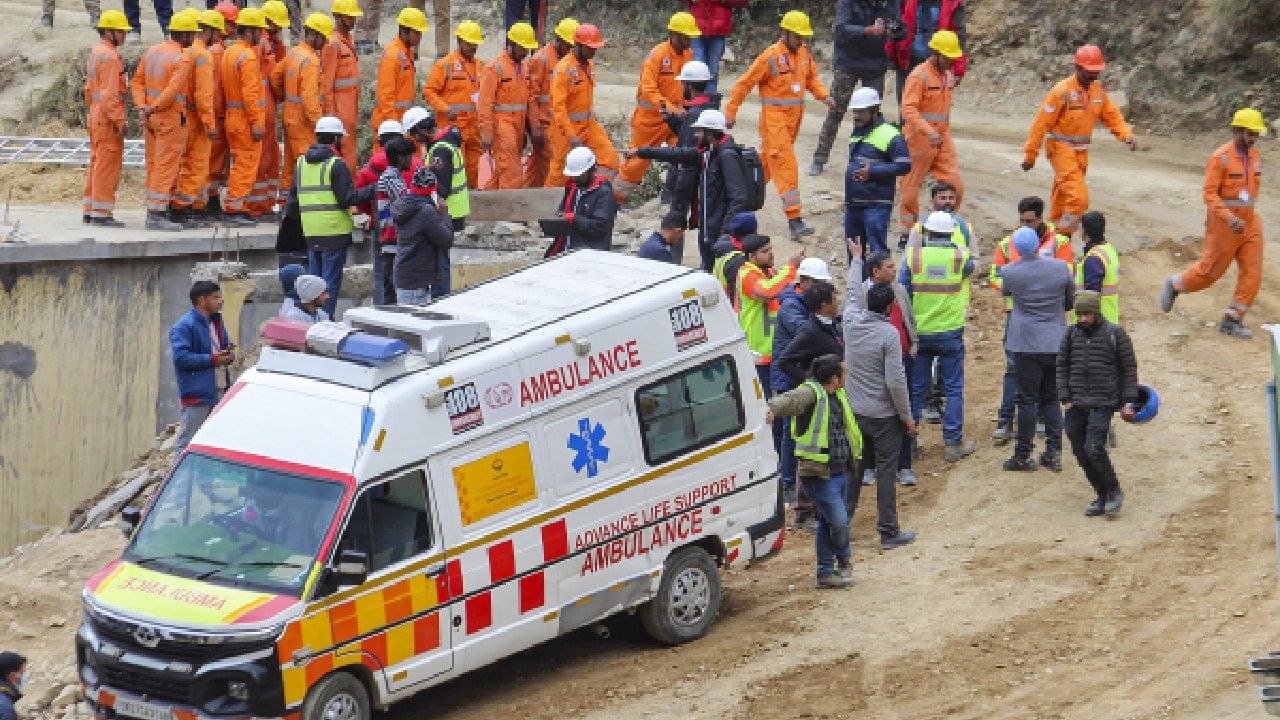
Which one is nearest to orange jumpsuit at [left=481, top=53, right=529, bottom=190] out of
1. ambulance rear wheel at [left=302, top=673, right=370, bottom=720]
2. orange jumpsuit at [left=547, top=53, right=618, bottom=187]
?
orange jumpsuit at [left=547, top=53, right=618, bottom=187]

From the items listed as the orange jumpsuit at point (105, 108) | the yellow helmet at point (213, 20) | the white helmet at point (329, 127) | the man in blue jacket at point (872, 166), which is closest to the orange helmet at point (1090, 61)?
the man in blue jacket at point (872, 166)

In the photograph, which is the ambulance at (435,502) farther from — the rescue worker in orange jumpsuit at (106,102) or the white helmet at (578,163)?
the rescue worker in orange jumpsuit at (106,102)

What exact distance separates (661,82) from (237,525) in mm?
9792

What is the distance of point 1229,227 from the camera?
17.1 m

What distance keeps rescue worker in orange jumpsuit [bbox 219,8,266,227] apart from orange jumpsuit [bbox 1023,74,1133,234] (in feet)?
26.2

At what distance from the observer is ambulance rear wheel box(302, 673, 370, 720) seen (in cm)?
1044

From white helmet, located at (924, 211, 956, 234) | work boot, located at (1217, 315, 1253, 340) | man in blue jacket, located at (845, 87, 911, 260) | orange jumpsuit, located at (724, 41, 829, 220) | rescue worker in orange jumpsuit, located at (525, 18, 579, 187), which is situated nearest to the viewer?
white helmet, located at (924, 211, 956, 234)

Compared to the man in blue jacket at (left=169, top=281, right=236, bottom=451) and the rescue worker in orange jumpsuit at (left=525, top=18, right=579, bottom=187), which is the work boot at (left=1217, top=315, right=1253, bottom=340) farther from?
the man in blue jacket at (left=169, top=281, right=236, bottom=451)

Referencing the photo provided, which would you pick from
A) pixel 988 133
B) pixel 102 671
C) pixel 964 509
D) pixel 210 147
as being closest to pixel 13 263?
pixel 210 147

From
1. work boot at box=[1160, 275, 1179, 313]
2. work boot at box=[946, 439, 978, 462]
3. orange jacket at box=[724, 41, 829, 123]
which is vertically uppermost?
orange jacket at box=[724, 41, 829, 123]

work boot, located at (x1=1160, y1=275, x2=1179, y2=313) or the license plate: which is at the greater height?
work boot, located at (x1=1160, y1=275, x2=1179, y2=313)

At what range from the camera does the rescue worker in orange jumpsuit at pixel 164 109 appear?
1880 cm

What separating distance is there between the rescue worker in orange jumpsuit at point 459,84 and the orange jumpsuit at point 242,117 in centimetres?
178

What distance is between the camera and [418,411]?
10906 millimetres
